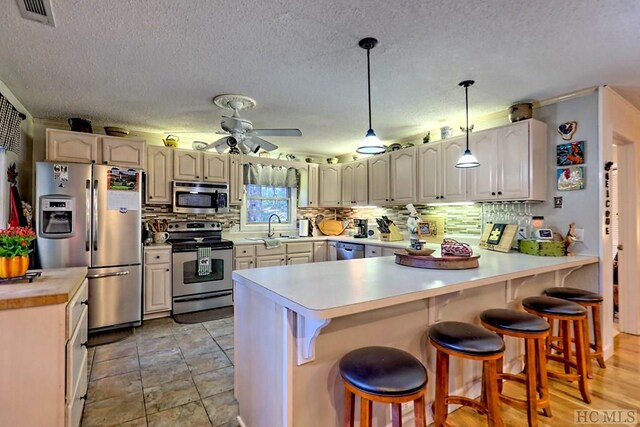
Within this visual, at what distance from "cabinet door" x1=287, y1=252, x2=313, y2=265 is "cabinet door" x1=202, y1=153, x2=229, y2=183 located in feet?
4.92

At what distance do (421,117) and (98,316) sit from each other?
4213 millimetres

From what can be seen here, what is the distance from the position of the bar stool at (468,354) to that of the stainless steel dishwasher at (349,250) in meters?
2.68

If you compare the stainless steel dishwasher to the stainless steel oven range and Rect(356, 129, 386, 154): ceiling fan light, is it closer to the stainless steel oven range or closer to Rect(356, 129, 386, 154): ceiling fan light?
the stainless steel oven range

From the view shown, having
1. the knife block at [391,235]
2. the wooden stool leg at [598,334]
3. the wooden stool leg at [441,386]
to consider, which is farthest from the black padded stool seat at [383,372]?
the knife block at [391,235]

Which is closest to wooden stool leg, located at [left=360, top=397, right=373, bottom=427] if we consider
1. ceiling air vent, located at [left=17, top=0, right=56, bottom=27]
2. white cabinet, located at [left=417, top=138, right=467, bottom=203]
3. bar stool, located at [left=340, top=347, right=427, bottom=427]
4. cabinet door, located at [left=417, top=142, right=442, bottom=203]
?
bar stool, located at [left=340, top=347, right=427, bottom=427]

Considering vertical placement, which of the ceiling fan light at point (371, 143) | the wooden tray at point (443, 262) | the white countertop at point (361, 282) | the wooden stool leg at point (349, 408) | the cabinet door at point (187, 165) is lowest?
the wooden stool leg at point (349, 408)

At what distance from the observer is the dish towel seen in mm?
3996

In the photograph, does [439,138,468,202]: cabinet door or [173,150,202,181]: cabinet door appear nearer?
[439,138,468,202]: cabinet door

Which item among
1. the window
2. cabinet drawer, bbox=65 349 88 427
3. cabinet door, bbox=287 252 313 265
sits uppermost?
the window

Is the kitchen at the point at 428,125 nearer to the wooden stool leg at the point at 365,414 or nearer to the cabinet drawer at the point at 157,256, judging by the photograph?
the cabinet drawer at the point at 157,256

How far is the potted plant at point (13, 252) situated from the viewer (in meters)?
1.71

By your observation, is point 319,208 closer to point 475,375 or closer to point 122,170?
point 122,170

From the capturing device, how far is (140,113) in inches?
138

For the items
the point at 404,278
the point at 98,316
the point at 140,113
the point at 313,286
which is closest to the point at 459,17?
the point at 404,278
